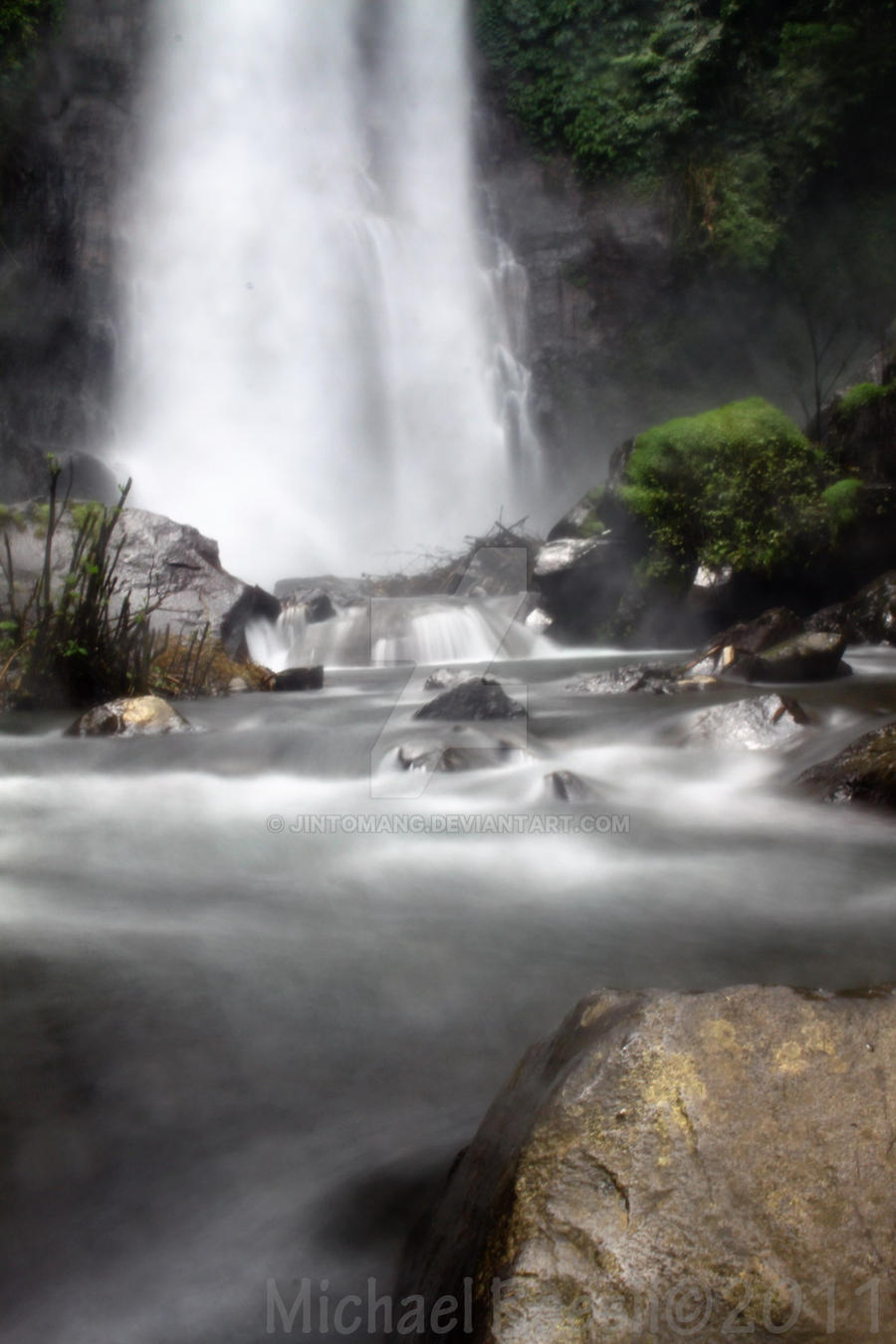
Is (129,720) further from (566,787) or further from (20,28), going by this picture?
(20,28)

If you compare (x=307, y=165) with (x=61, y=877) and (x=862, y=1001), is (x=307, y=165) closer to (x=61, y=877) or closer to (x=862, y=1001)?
(x=61, y=877)

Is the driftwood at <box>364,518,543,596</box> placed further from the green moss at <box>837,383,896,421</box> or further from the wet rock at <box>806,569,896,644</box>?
the wet rock at <box>806,569,896,644</box>

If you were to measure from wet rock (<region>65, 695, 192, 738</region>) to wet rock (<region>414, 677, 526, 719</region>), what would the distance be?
150 centimetres

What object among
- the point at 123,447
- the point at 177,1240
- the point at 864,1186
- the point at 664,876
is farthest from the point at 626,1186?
the point at 123,447

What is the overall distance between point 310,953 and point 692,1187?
5.92ft

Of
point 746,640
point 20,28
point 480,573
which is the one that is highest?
point 20,28

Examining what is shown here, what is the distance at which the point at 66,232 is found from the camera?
58.5 ft

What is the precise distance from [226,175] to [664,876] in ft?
67.3

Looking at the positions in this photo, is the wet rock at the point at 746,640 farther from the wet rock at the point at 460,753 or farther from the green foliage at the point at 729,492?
the wet rock at the point at 460,753

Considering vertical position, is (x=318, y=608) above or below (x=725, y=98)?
below

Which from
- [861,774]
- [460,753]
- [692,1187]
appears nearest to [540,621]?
[460,753]

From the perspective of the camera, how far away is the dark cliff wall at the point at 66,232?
56.0 feet

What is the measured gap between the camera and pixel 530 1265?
3.30 feet

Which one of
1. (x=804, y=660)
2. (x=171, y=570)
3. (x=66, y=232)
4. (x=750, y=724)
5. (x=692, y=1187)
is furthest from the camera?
(x=66, y=232)
